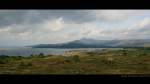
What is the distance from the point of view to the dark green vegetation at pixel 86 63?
4375 mm

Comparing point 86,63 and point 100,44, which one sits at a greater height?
point 100,44

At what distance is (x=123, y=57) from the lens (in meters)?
4.38

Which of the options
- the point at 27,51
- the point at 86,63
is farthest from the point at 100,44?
the point at 27,51

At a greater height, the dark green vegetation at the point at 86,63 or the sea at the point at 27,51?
the sea at the point at 27,51

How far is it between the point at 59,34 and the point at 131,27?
2.48ft

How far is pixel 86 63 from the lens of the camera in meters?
4.39

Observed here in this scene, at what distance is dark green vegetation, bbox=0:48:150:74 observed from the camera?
4375mm

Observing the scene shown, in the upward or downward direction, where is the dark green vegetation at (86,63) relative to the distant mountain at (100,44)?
downward

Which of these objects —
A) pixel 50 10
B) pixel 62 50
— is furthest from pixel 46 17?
pixel 62 50

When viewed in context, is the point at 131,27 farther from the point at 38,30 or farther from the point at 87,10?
the point at 38,30

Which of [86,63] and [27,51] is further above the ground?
[27,51]

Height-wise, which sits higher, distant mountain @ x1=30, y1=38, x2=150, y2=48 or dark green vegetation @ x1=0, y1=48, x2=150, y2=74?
distant mountain @ x1=30, y1=38, x2=150, y2=48

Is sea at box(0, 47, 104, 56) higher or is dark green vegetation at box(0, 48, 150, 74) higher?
sea at box(0, 47, 104, 56)

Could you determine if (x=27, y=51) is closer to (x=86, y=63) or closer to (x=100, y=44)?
(x=86, y=63)
